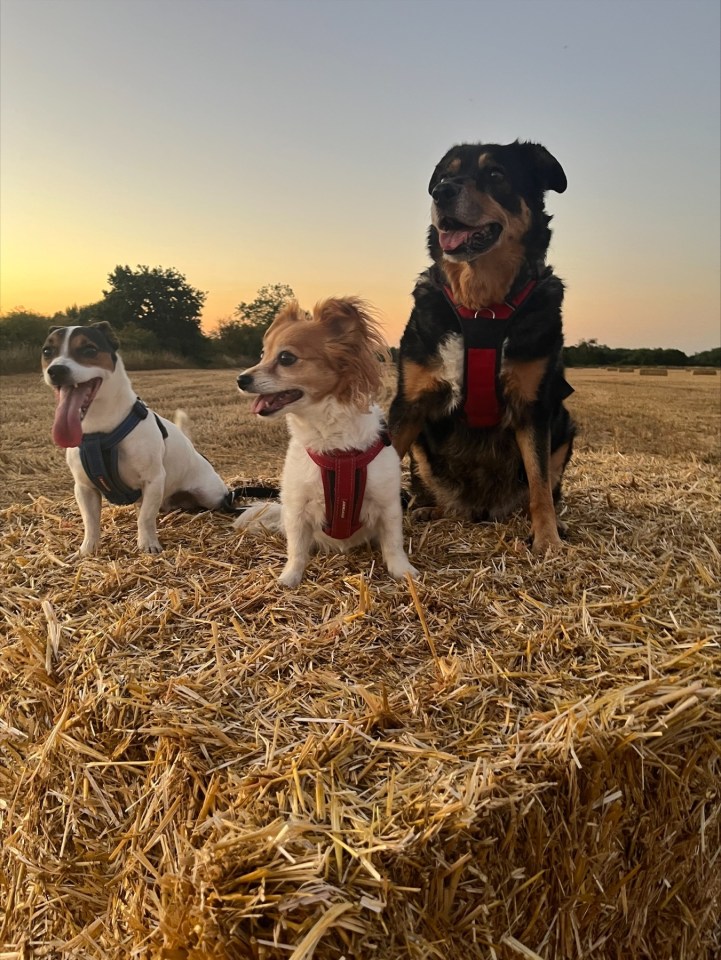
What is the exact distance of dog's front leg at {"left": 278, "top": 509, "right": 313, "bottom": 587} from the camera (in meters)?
2.65

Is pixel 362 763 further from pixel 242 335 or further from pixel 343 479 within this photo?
pixel 242 335

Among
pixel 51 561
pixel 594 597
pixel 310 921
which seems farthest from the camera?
pixel 51 561

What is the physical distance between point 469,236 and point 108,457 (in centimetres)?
210

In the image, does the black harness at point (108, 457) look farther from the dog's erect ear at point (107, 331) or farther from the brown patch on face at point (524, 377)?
the brown patch on face at point (524, 377)

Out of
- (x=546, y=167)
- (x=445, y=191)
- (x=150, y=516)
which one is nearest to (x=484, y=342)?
(x=445, y=191)

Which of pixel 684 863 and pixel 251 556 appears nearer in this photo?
pixel 684 863

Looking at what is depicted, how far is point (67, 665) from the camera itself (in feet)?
6.77

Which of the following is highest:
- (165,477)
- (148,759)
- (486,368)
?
(486,368)

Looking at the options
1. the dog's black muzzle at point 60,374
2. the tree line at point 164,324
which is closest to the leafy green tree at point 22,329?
the tree line at point 164,324

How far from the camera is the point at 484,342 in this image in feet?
9.84

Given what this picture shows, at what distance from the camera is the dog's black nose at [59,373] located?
9.30ft

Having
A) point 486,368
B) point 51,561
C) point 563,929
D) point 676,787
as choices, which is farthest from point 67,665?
point 486,368

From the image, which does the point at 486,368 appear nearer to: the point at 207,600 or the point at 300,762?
the point at 207,600

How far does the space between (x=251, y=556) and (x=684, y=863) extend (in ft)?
6.73
